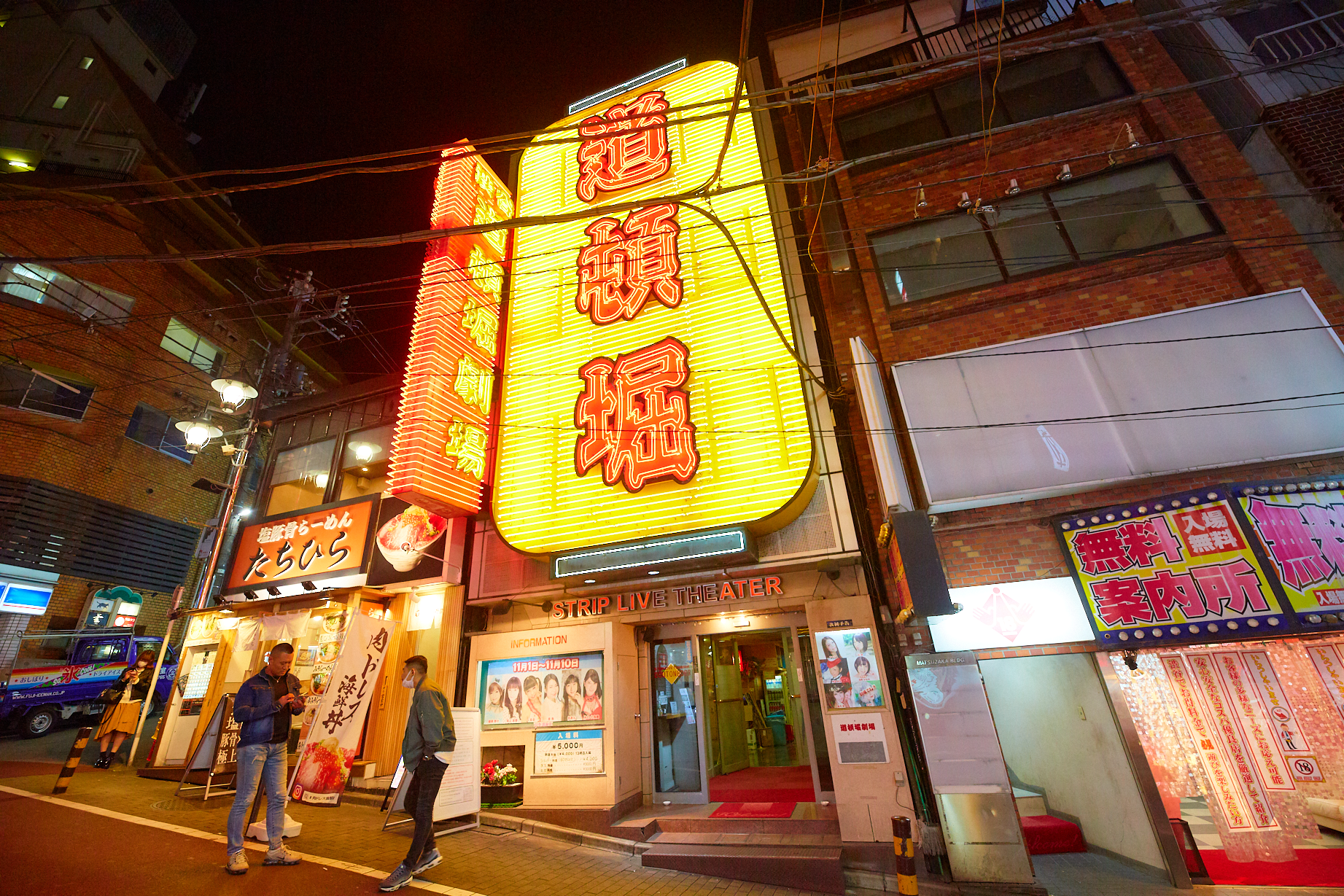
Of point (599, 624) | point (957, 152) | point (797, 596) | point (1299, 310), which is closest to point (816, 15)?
point (957, 152)

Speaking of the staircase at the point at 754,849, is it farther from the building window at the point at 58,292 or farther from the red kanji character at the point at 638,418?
the building window at the point at 58,292

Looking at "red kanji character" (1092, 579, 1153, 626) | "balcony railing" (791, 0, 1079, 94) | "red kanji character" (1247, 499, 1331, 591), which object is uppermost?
"balcony railing" (791, 0, 1079, 94)

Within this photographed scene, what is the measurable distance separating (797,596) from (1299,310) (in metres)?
7.87

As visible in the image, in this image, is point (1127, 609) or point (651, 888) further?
point (1127, 609)

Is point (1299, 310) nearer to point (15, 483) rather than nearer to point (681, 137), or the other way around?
point (681, 137)

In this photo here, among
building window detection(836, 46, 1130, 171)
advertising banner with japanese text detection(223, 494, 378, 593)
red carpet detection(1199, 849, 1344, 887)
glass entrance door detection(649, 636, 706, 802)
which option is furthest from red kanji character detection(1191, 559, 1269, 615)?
advertising banner with japanese text detection(223, 494, 378, 593)

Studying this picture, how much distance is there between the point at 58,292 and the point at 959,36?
90.3 feet

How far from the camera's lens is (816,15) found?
504 inches

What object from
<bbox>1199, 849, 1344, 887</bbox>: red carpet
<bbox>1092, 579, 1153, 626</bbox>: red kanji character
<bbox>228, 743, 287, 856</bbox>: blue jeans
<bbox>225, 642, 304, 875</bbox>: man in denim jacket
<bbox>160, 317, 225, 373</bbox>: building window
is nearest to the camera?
<bbox>228, 743, 287, 856</bbox>: blue jeans

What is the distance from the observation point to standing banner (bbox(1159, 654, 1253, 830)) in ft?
21.3

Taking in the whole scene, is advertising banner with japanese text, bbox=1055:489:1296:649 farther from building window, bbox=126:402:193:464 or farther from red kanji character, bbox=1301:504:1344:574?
building window, bbox=126:402:193:464

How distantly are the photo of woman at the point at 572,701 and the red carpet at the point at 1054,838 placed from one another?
21.9ft

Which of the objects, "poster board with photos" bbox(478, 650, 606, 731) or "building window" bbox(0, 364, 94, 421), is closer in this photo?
"poster board with photos" bbox(478, 650, 606, 731)

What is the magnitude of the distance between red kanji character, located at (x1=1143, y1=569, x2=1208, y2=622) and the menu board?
8009 millimetres
